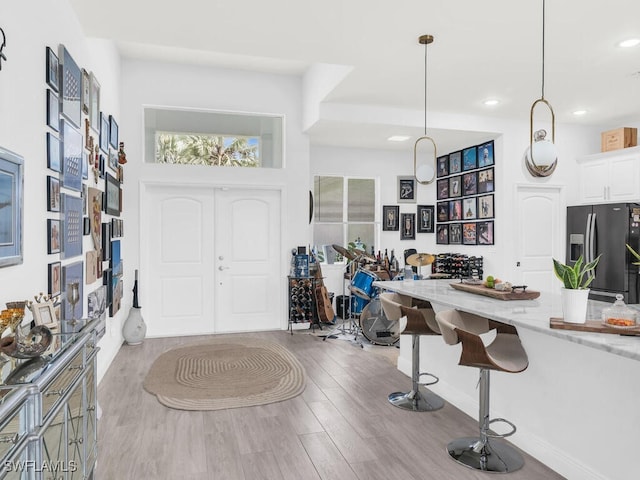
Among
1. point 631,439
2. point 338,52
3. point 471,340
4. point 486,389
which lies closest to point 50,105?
point 338,52

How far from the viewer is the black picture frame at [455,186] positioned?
683cm

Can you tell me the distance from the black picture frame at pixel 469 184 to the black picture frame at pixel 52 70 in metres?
5.32

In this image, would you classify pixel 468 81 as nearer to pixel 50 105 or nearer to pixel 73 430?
pixel 50 105

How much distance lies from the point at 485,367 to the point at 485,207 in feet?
14.0

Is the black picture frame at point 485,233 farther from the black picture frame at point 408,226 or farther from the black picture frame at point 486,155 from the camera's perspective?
the black picture frame at point 408,226

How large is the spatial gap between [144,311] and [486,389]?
4.32m

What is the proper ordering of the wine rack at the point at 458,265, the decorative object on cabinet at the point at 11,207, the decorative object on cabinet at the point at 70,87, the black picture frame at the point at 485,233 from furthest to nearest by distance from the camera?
the wine rack at the point at 458,265, the black picture frame at the point at 485,233, the decorative object on cabinet at the point at 70,87, the decorative object on cabinet at the point at 11,207

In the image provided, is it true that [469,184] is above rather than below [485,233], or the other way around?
above

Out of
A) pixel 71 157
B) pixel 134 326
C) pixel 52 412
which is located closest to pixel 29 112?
pixel 71 157

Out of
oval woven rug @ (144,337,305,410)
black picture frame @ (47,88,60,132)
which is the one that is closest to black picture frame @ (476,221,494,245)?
oval woven rug @ (144,337,305,410)

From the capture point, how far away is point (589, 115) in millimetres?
5742

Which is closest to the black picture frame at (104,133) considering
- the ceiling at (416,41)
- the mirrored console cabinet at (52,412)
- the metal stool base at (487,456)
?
the ceiling at (416,41)

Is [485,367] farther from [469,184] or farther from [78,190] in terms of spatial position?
[469,184]

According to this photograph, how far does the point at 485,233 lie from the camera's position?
6.29 metres
